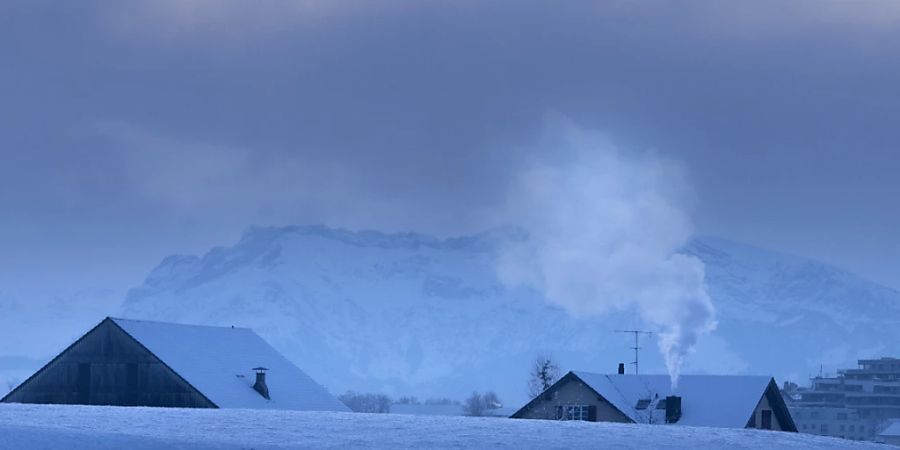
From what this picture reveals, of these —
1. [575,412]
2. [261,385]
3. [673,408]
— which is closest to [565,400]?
[575,412]

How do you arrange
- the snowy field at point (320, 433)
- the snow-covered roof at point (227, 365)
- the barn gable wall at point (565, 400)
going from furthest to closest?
the snow-covered roof at point (227, 365), the barn gable wall at point (565, 400), the snowy field at point (320, 433)

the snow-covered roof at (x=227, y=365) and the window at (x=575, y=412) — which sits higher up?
the snow-covered roof at (x=227, y=365)

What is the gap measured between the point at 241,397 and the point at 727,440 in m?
50.2

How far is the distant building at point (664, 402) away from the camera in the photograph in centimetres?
9819

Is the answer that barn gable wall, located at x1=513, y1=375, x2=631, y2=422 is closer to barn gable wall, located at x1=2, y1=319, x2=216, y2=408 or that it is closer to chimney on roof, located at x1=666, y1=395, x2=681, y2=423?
chimney on roof, located at x1=666, y1=395, x2=681, y2=423

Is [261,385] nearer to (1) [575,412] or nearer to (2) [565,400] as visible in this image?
(2) [565,400]

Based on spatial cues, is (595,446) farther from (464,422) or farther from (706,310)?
(706,310)

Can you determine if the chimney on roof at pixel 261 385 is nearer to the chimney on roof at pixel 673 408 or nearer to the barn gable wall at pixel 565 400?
the barn gable wall at pixel 565 400

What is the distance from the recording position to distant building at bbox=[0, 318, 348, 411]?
99812 mm

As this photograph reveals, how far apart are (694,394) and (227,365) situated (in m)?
27.5

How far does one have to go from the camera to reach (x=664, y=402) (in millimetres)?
100125

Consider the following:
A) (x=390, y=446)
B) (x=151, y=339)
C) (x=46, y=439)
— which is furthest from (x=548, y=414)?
(x=46, y=439)

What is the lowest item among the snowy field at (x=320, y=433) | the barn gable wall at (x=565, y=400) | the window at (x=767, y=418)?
the snowy field at (x=320, y=433)

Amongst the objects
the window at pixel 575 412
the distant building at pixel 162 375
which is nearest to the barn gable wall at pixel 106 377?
the distant building at pixel 162 375
